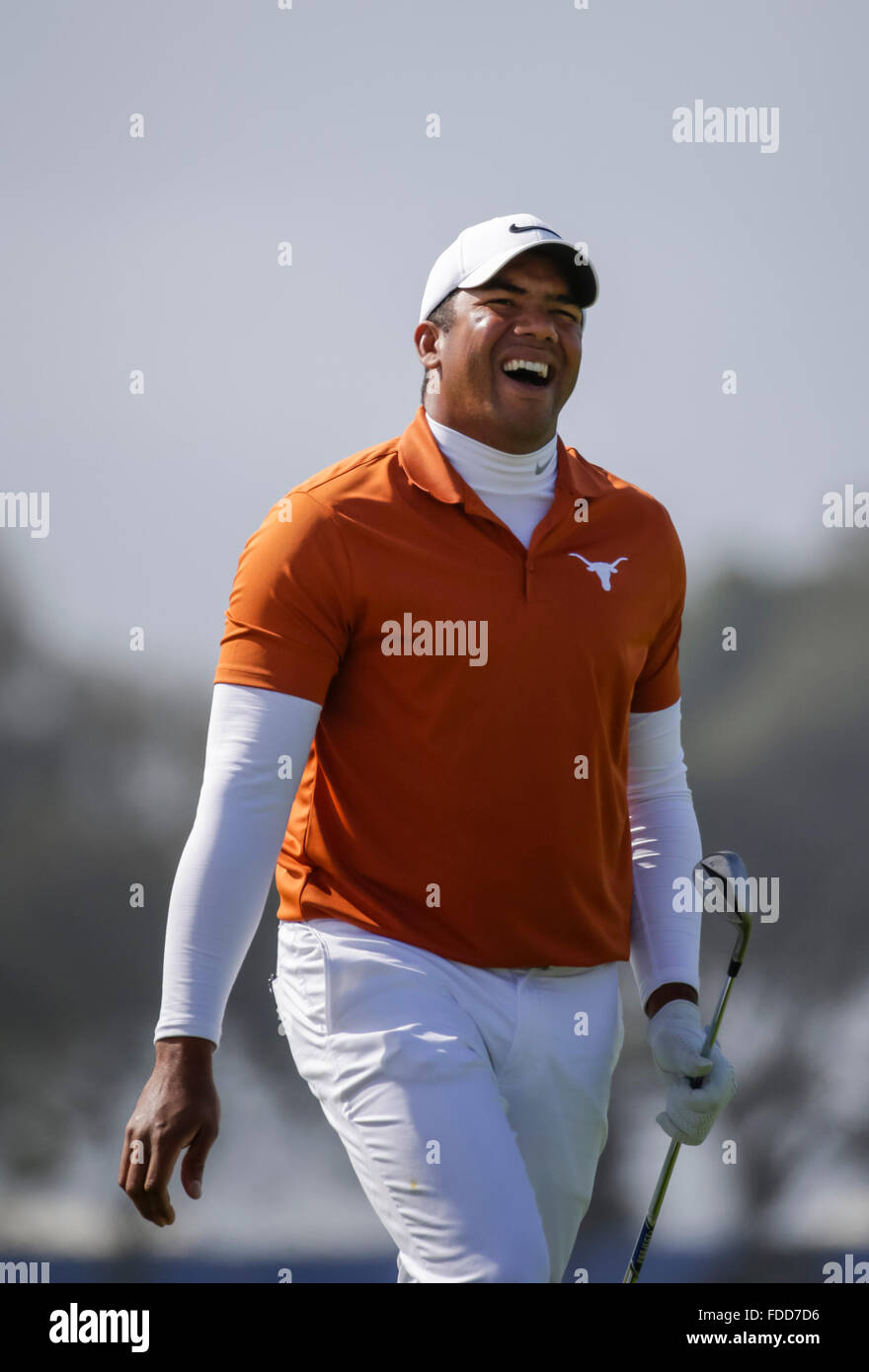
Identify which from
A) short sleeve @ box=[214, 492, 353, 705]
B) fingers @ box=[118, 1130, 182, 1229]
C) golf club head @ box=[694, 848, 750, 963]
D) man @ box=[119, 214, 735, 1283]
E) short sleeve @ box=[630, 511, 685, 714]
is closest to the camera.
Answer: fingers @ box=[118, 1130, 182, 1229]

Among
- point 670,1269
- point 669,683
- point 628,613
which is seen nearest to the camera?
point 628,613

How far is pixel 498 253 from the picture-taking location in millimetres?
2668

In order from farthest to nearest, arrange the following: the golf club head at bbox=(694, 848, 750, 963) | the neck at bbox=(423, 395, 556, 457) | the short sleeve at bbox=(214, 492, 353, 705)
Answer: the neck at bbox=(423, 395, 556, 457), the golf club head at bbox=(694, 848, 750, 963), the short sleeve at bbox=(214, 492, 353, 705)

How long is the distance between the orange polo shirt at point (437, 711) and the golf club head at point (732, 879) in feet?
0.57

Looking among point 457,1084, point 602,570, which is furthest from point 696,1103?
point 602,570

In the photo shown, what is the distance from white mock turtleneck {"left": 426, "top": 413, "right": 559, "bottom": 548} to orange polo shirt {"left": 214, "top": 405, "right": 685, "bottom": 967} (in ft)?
0.23

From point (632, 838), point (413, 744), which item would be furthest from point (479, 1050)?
point (632, 838)

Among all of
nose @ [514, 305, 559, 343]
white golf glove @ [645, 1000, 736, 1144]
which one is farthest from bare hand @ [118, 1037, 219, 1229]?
nose @ [514, 305, 559, 343]

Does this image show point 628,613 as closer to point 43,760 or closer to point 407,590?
point 407,590

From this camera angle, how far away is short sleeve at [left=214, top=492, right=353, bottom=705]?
2367 mm

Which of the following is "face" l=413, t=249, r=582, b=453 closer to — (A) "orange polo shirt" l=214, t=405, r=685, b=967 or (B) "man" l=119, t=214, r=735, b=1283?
(B) "man" l=119, t=214, r=735, b=1283

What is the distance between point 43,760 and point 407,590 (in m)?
5.96

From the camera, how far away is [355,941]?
238 centimetres

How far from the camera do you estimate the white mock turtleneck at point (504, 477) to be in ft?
8.79
